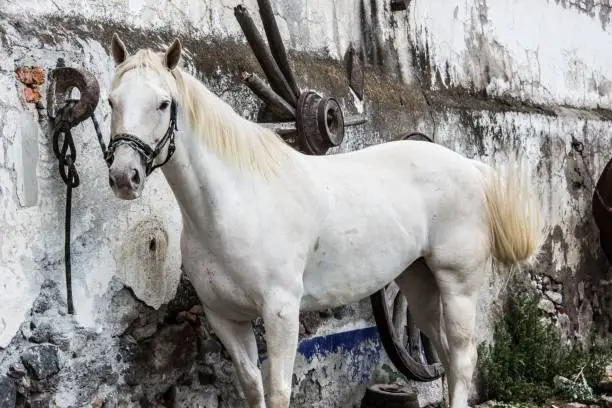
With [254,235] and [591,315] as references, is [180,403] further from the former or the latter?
[591,315]

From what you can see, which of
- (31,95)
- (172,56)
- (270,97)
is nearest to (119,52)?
(172,56)

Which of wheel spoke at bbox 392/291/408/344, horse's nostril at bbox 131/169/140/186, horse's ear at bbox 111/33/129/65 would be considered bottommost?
wheel spoke at bbox 392/291/408/344

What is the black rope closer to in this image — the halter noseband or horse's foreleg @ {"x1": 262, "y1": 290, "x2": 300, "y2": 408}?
the halter noseband

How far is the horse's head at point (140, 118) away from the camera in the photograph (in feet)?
8.41

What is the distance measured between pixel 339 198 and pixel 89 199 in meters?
1.02

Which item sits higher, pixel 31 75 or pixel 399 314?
pixel 31 75

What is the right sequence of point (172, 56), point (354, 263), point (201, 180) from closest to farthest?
1. point (172, 56)
2. point (201, 180)
3. point (354, 263)

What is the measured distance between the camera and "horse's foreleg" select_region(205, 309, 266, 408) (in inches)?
127

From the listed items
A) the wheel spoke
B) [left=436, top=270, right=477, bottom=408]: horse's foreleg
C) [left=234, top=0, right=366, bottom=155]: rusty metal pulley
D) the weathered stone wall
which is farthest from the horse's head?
the wheel spoke

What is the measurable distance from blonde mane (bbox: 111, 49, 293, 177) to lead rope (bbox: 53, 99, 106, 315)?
1.40 feet

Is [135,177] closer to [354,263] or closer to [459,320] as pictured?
[354,263]

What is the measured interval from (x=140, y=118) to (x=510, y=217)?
1.96 metres

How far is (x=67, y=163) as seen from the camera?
3.09 meters

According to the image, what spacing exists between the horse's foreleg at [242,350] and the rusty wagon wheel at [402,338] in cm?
134
